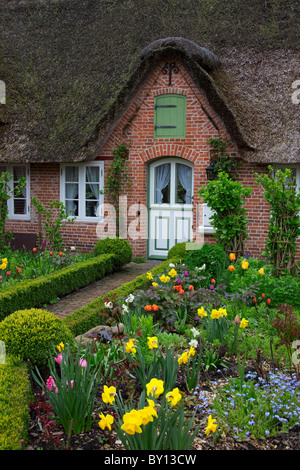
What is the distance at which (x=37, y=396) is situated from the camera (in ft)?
13.9

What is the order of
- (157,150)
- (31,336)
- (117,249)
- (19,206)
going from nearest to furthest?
(31,336) → (117,249) → (157,150) → (19,206)

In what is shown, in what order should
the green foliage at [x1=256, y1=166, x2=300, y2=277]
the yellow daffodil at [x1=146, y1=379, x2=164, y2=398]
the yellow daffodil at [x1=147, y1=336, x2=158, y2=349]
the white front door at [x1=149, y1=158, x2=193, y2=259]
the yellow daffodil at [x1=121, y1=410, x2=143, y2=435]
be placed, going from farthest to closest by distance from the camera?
the white front door at [x1=149, y1=158, x2=193, y2=259] < the green foliage at [x1=256, y1=166, x2=300, y2=277] < the yellow daffodil at [x1=147, y1=336, x2=158, y2=349] < the yellow daffodil at [x1=146, y1=379, x2=164, y2=398] < the yellow daffodil at [x1=121, y1=410, x2=143, y2=435]

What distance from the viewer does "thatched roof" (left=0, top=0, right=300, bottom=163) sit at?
10.7 m

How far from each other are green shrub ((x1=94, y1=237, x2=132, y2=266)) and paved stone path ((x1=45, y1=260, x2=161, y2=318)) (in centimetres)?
30

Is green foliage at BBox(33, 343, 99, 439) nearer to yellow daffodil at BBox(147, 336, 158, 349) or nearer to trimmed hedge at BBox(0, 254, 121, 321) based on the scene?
yellow daffodil at BBox(147, 336, 158, 349)

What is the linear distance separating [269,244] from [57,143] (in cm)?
635

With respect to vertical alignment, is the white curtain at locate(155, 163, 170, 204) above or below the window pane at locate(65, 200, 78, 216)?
above

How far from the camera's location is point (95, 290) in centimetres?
914

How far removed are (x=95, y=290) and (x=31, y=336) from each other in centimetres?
455

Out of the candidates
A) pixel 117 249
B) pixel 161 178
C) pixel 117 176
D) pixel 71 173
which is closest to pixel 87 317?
pixel 117 249

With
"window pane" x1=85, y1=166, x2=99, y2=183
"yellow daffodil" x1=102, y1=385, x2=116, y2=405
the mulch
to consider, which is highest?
"window pane" x1=85, y1=166, x2=99, y2=183

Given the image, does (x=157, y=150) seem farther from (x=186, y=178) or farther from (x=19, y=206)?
(x=19, y=206)

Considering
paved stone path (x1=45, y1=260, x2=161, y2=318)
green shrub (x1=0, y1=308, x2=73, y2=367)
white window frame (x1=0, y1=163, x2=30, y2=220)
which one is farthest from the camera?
white window frame (x1=0, y1=163, x2=30, y2=220)

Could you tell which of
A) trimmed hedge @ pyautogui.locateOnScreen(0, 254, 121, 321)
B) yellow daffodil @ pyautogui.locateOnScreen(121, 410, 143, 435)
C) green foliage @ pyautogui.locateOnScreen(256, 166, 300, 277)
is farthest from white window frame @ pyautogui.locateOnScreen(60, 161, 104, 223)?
yellow daffodil @ pyautogui.locateOnScreen(121, 410, 143, 435)
